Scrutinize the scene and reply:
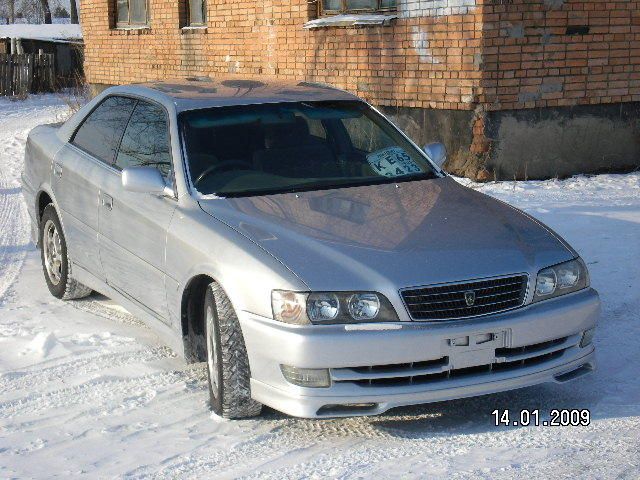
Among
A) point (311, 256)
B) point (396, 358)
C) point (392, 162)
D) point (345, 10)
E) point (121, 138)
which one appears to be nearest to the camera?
point (396, 358)

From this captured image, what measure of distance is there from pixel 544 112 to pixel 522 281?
6320 mm

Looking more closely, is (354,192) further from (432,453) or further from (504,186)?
(504,186)

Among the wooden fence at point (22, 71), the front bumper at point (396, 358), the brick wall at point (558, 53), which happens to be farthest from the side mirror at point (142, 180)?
the wooden fence at point (22, 71)

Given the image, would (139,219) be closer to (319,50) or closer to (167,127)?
(167,127)

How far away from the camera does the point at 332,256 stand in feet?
15.6

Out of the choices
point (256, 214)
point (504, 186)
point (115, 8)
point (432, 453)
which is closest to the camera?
point (432, 453)

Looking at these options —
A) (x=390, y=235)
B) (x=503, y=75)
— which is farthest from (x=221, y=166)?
(x=503, y=75)

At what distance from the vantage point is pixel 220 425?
16.3ft

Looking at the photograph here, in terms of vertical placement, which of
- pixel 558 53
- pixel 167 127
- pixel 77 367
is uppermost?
pixel 558 53

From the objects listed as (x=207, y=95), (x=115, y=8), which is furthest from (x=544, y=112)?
(x=115, y=8)

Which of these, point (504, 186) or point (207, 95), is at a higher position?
point (207, 95)

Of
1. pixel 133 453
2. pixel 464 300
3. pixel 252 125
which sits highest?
pixel 252 125

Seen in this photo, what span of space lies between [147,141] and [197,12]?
10214mm

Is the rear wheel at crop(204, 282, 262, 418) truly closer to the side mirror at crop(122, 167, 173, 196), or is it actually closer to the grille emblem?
the side mirror at crop(122, 167, 173, 196)
